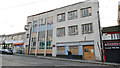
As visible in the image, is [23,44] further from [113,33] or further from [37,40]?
[113,33]

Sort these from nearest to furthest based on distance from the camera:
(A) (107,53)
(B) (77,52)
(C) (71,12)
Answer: (A) (107,53), (B) (77,52), (C) (71,12)

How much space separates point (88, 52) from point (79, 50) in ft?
5.81

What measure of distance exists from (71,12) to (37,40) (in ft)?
37.8

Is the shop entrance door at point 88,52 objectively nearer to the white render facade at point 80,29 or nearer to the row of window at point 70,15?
the white render facade at point 80,29

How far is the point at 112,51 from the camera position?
16.1 m

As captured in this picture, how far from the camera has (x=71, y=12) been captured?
72.9 ft

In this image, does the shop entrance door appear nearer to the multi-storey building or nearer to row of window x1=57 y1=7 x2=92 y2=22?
the multi-storey building

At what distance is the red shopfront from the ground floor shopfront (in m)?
2.35

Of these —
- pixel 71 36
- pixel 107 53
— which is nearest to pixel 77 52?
pixel 71 36

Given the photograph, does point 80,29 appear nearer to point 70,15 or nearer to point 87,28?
point 87,28


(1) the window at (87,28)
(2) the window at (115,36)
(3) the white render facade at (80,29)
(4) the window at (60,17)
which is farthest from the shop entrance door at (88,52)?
(4) the window at (60,17)

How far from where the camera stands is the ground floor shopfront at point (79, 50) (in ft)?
60.5

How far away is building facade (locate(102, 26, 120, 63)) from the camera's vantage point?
51.8 feet

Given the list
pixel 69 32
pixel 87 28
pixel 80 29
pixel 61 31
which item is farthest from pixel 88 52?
pixel 61 31
